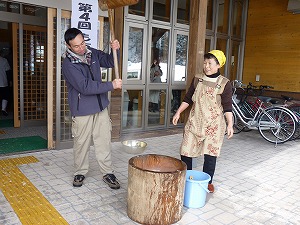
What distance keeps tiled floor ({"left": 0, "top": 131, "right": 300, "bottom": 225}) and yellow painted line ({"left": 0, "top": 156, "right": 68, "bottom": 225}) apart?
5 cm

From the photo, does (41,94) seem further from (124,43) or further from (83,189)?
(83,189)

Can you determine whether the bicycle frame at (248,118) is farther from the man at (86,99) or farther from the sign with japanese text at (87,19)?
the man at (86,99)

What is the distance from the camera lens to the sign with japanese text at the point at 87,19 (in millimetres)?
4277

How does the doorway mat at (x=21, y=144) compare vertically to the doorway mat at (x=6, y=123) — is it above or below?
below

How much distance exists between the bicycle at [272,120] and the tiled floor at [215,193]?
0.88m

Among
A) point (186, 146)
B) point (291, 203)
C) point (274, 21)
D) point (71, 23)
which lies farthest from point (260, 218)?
point (274, 21)

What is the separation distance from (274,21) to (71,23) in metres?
5.27

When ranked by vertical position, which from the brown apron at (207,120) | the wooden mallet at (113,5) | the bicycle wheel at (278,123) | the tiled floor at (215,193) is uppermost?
the wooden mallet at (113,5)

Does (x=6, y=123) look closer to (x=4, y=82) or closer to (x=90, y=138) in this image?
(x=4, y=82)

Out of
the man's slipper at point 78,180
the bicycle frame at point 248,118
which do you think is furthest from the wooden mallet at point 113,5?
the bicycle frame at point 248,118

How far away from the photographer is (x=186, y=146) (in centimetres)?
321

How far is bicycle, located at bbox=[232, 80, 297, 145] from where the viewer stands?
233 inches

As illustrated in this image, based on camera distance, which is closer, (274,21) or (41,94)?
(41,94)

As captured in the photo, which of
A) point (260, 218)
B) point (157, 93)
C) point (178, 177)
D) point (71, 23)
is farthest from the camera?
point (157, 93)
